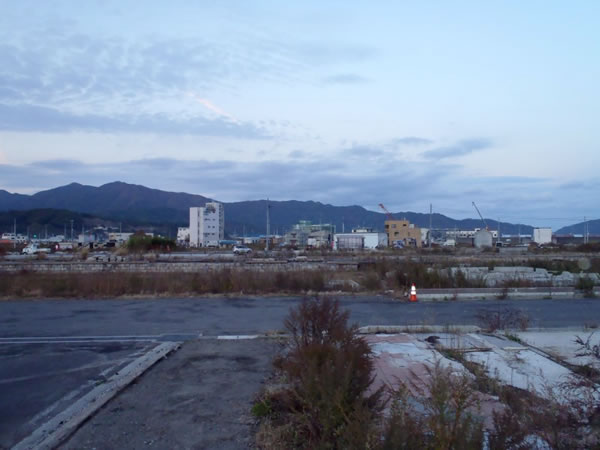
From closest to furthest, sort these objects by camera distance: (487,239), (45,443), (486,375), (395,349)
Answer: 1. (45,443)
2. (486,375)
3. (395,349)
4. (487,239)

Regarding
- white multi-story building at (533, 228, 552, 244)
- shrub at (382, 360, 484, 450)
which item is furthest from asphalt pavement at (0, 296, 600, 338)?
white multi-story building at (533, 228, 552, 244)

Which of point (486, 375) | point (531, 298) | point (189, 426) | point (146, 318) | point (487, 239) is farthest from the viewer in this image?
point (487, 239)

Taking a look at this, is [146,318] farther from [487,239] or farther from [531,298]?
[487,239]

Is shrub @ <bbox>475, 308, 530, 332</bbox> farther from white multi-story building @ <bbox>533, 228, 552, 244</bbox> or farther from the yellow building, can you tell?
white multi-story building @ <bbox>533, 228, 552, 244</bbox>

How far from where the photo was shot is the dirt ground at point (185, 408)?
649 centimetres

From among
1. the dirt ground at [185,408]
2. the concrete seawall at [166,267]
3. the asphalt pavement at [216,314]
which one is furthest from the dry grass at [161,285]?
the dirt ground at [185,408]

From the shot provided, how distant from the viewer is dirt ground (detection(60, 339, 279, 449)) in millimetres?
6488

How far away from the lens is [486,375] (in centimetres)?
869

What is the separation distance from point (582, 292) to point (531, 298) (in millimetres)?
2628

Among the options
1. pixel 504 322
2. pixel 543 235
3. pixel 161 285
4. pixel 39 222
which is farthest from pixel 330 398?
pixel 39 222

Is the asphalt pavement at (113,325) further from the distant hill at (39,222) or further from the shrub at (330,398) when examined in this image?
the distant hill at (39,222)

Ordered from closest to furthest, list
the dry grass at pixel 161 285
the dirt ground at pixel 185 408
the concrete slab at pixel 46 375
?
the dirt ground at pixel 185 408, the concrete slab at pixel 46 375, the dry grass at pixel 161 285

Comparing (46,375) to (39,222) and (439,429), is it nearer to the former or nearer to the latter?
(439,429)

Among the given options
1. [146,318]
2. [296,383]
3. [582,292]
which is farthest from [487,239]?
[296,383]
